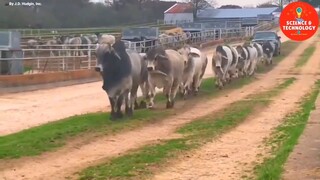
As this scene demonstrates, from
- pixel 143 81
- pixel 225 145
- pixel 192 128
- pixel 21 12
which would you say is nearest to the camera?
pixel 225 145

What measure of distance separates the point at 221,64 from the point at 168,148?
12682 mm

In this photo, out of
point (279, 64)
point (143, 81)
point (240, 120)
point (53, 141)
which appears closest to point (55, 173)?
point (53, 141)

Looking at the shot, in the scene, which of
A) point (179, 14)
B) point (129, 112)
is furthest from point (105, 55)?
point (179, 14)

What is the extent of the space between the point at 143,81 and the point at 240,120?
10.2 feet

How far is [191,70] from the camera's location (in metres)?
19.9

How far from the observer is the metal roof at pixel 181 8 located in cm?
9669

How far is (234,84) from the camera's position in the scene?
25016 millimetres

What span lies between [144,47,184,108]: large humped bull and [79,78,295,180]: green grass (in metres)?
1.58

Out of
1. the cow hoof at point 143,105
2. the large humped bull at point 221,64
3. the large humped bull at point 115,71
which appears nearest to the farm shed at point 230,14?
the large humped bull at point 221,64

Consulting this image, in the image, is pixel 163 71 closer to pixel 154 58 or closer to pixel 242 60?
pixel 154 58

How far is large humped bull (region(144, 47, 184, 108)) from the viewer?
1684cm

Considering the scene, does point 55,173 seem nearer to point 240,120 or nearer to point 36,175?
point 36,175

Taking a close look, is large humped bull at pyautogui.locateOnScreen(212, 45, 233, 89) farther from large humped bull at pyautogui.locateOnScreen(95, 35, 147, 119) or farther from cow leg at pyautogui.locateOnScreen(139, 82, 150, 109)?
large humped bull at pyautogui.locateOnScreen(95, 35, 147, 119)

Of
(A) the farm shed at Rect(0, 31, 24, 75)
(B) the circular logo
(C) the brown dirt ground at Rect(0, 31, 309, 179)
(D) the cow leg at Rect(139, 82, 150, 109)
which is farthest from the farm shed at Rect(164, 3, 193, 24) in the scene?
(C) the brown dirt ground at Rect(0, 31, 309, 179)
